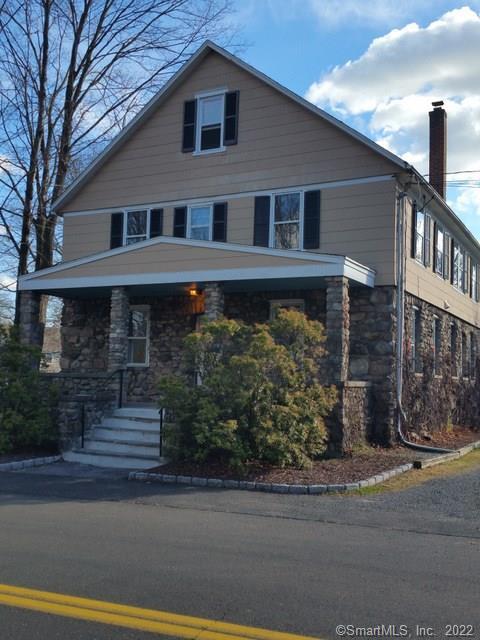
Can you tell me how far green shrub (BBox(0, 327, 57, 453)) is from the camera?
564 inches

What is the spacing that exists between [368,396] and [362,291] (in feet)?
8.22

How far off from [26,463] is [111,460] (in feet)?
5.29

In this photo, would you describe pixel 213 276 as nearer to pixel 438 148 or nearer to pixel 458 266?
pixel 438 148

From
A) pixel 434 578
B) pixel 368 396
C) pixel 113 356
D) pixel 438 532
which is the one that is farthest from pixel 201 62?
pixel 434 578

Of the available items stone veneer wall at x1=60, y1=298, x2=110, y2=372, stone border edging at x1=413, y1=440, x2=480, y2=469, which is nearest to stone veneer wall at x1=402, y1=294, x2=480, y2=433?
stone border edging at x1=413, y1=440, x2=480, y2=469

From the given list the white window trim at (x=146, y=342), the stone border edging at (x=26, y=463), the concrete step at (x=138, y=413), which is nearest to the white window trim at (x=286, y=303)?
the white window trim at (x=146, y=342)

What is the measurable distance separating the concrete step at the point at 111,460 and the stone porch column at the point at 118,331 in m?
2.47

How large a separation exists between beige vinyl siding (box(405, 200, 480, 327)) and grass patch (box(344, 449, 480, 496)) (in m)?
4.56

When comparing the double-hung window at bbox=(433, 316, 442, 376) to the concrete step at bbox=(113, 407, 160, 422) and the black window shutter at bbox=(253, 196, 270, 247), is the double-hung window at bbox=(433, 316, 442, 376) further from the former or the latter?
the concrete step at bbox=(113, 407, 160, 422)

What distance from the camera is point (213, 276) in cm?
1527

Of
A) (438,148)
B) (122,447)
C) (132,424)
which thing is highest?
(438,148)

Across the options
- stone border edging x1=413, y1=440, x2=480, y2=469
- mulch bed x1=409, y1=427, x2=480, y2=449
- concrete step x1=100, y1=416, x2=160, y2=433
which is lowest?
stone border edging x1=413, y1=440, x2=480, y2=469

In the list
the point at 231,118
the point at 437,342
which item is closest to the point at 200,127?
the point at 231,118

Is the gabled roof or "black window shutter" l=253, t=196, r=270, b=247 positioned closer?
the gabled roof
